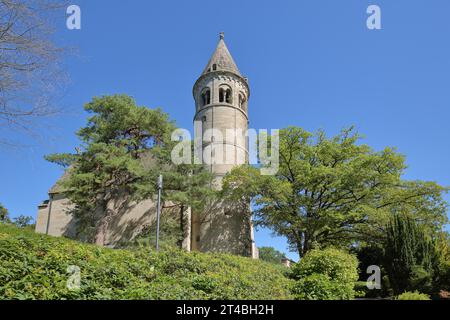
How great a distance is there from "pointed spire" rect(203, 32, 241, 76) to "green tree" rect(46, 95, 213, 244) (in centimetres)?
910

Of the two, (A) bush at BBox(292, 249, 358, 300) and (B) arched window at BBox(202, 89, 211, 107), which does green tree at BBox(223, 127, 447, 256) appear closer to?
(A) bush at BBox(292, 249, 358, 300)

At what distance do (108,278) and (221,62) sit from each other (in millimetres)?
27947

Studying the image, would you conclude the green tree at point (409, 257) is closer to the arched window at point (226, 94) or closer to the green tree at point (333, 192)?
the green tree at point (333, 192)

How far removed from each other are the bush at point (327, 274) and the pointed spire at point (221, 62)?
70.8ft

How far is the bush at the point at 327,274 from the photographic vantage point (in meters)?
9.81

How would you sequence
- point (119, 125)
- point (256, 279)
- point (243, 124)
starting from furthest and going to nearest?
point (243, 124)
point (119, 125)
point (256, 279)

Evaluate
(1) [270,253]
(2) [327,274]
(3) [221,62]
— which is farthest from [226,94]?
(1) [270,253]

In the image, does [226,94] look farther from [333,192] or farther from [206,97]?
[333,192]

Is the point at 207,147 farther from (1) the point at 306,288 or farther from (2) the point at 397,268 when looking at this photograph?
(1) the point at 306,288

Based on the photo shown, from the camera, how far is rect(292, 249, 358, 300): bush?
981cm

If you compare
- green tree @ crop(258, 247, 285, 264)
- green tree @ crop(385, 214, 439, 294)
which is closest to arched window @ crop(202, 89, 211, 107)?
green tree @ crop(385, 214, 439, 294)
